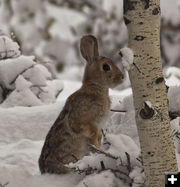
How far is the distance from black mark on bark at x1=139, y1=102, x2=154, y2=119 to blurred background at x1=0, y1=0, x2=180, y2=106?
17.6ft

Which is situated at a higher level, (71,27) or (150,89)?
(150,89)

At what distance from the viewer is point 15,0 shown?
12.4 m

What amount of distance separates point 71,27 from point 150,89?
9370 millimetres

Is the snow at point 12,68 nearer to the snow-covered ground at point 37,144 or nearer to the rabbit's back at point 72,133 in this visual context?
the snow-covered ground at point 37,144

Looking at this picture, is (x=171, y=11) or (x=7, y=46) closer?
(x=7, y=46)

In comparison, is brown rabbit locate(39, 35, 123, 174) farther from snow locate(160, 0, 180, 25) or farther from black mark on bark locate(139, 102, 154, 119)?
snow locate(160, 0, 180, 25)

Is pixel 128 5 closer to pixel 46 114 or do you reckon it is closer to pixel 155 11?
pixel 155 11

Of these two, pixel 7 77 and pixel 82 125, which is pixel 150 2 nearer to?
pixel 82 125

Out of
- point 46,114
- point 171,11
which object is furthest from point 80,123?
point 171,11

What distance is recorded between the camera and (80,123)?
13.1 feet

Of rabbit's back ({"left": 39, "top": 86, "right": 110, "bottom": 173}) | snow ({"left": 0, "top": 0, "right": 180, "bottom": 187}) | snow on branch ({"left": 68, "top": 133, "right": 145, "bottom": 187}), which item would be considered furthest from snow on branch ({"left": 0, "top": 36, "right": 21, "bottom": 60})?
snow on branch ({"left": 68, "top": 133, "right": 145, "bottom": 187})

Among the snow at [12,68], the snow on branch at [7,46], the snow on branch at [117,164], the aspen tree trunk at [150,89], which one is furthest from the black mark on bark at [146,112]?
the snow at [12,68]

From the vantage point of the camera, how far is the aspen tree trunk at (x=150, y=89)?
310cm

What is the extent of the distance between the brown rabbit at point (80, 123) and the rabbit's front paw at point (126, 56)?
0.97m
